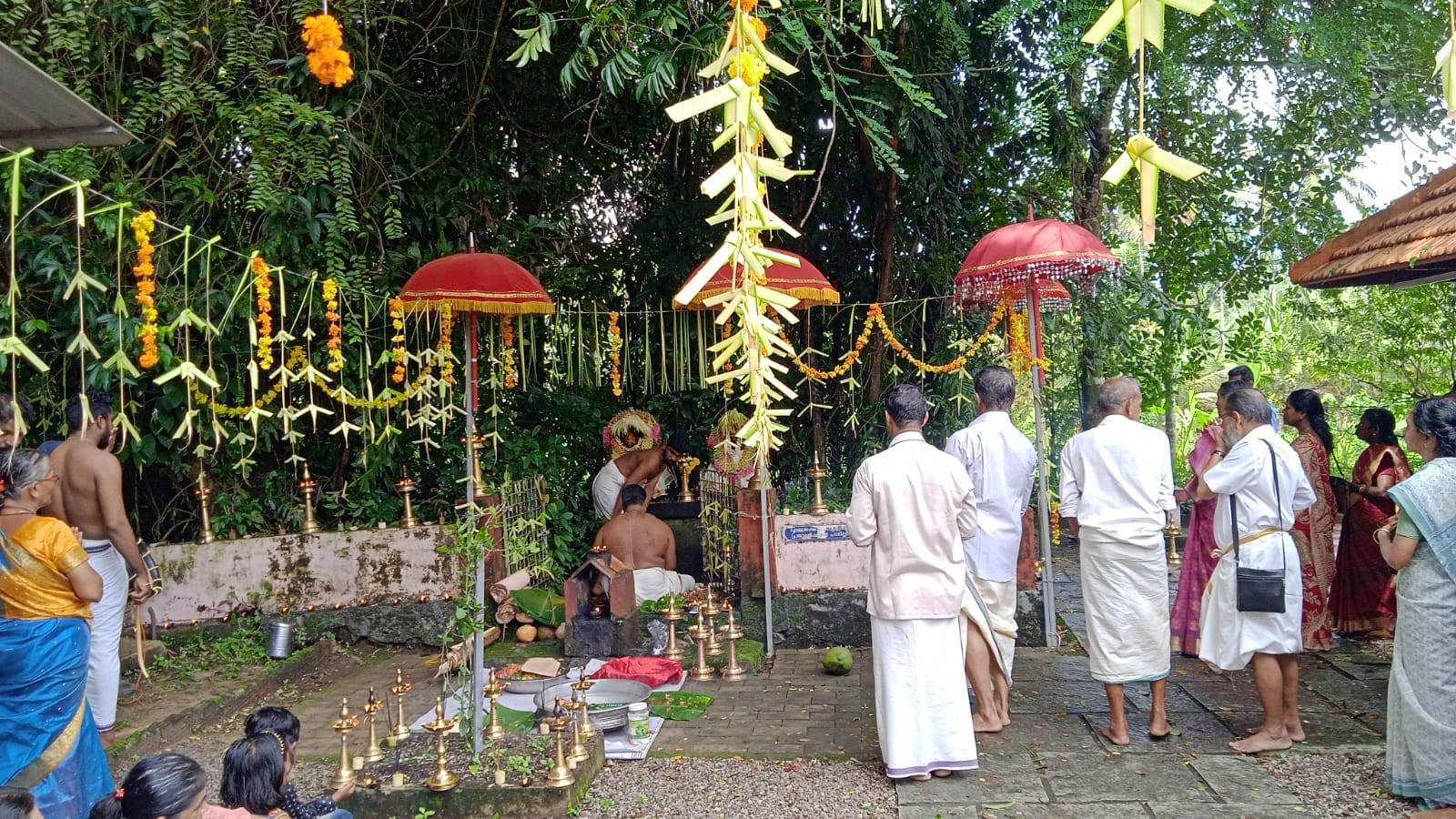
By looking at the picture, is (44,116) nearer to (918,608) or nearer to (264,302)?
(264,302)

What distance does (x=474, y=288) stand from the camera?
18.0 ft

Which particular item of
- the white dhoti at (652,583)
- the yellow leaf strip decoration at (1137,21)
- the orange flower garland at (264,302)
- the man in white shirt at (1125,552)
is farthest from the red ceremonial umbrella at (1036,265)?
the yellow leaf strip decoration at (1137,21)

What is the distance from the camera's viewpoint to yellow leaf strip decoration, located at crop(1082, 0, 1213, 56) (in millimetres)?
1326

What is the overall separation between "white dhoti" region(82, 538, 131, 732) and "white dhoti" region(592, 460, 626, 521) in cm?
377

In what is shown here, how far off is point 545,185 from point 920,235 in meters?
3.38

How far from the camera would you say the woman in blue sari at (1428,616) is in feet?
11.4

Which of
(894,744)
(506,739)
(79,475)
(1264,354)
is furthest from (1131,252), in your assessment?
(79,475)

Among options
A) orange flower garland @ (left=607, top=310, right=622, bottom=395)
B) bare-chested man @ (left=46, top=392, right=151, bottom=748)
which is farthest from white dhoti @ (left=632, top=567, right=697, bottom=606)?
bare-chested man @ (left=46, top=392, right=151, bottom=748)

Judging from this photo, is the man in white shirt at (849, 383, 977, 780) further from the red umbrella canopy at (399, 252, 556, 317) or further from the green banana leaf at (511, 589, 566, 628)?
the green banana leaf at (511, 589, 566, 628)

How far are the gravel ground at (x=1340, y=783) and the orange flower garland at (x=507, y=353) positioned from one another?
5.31 metres

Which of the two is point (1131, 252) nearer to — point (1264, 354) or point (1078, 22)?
point (1264, 354)

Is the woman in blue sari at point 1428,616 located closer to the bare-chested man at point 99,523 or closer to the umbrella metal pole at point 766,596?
the umbrella metal pole at point 766,596

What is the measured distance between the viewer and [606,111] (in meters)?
→ 8.51

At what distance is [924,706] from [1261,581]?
5.11ft
